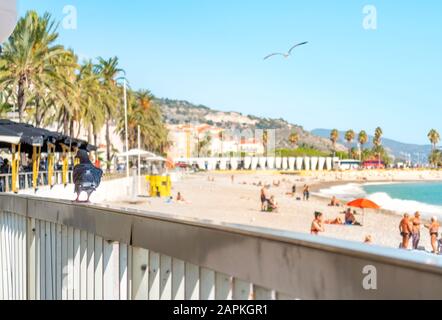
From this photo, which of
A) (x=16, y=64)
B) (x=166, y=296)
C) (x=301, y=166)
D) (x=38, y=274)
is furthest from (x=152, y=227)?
(x=301, y=166)

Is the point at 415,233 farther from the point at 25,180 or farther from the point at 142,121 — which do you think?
the point at 142,121

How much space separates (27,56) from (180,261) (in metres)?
31.2

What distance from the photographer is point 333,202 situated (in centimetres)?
5484

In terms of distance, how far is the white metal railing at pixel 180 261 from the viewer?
5.46 ft

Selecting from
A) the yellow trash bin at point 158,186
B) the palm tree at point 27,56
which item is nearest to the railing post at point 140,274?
the palm tree at point 27,56

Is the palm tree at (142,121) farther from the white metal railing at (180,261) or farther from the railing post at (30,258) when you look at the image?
the white metal railing at (180,261)

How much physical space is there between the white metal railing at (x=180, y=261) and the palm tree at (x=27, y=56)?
28.1 m

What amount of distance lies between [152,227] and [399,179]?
574ft

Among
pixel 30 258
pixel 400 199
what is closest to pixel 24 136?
pixel 30 258

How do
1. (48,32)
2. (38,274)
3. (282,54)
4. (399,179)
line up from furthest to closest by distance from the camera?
(399,179) < (48,32) < (282,54) < (38,274)

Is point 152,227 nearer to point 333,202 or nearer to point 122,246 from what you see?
point 122,246

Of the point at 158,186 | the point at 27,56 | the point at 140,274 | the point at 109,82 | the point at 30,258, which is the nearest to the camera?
the point at 140,274

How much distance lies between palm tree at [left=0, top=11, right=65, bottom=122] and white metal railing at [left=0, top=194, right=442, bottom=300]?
28.1m

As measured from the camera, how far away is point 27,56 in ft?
105
